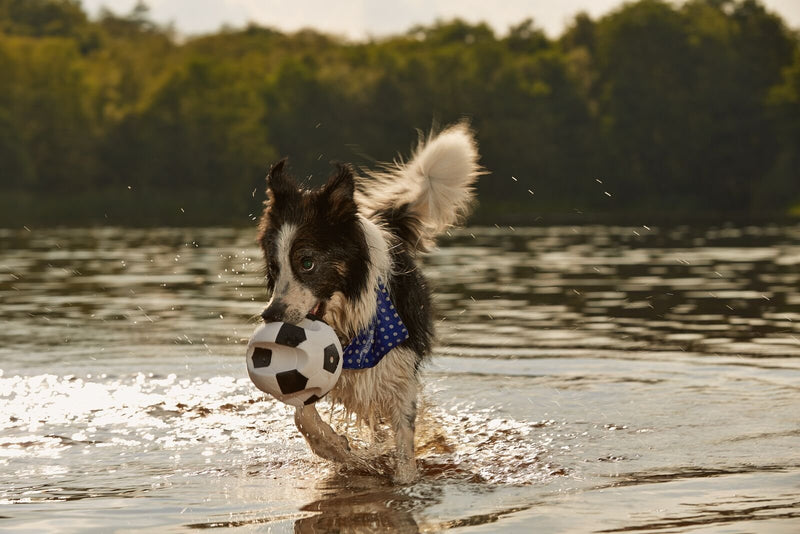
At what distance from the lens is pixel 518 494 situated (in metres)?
6.84

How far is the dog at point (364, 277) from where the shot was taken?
691 centimetres

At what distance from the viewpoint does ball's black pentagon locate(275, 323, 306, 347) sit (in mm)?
6609

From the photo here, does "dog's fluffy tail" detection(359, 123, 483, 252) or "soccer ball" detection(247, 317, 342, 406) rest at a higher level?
"dog's fluffy tail" detection(359, 123, 483, 252)

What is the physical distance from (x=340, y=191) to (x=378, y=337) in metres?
1.10

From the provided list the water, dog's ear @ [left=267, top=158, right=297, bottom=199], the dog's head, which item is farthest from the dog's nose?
the water

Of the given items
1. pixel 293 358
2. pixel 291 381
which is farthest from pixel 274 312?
pixel 291 381

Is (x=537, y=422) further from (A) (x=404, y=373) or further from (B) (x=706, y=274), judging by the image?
(B) (x=706, y=274)

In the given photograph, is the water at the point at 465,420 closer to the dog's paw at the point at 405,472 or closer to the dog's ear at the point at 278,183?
→ the dog's paw at the point at 405,472

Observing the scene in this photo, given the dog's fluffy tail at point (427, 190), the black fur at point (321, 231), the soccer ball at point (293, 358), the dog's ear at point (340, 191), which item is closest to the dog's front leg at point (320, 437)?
the soccer ball at point (293, 358)

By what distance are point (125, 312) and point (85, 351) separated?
3915 mm

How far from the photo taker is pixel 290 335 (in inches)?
262

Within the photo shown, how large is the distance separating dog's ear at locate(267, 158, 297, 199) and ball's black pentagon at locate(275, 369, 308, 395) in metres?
1.12

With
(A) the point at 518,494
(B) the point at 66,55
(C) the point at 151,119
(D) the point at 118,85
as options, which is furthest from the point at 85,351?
(D) the point at 118,85

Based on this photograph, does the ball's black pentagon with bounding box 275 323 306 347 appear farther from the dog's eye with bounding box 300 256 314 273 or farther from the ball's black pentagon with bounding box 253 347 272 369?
the dog's eye with bounding box 300 256 314 273
